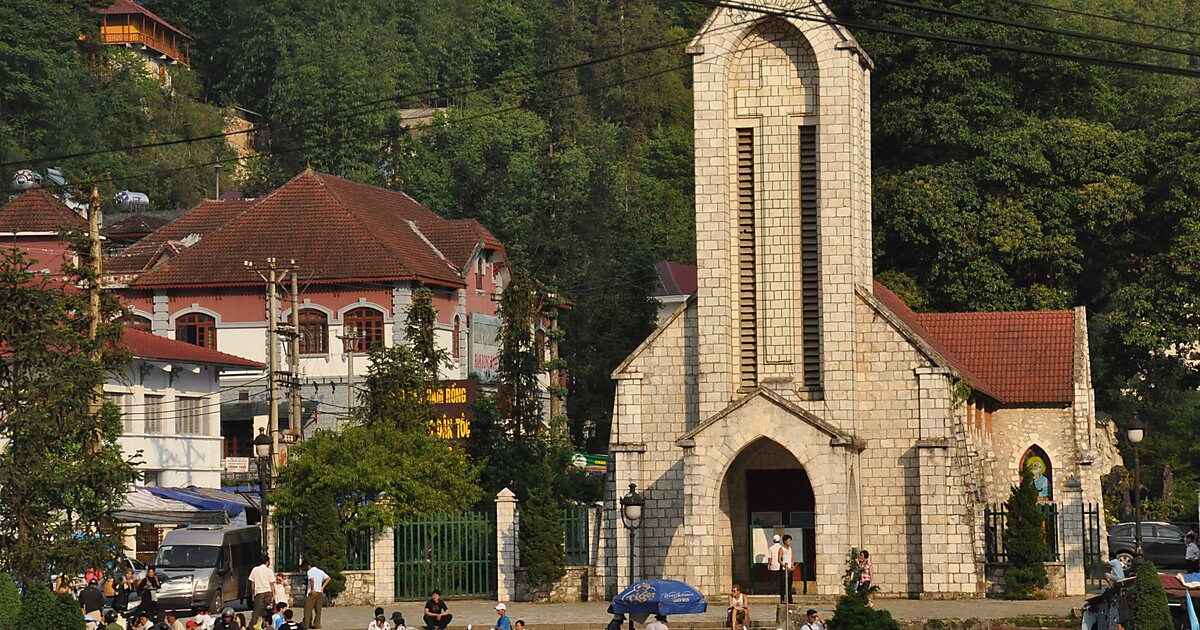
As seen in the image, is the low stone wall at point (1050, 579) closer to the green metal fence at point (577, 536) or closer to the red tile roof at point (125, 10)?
the green metal fence at point (577, 536)

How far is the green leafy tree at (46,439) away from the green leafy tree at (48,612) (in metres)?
4.77

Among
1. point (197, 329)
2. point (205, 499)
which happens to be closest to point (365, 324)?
point (197, 329)

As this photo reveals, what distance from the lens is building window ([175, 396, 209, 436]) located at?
60406mm

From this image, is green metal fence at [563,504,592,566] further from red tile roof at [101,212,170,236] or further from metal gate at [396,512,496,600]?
red tile roof at [101,212,170,236]

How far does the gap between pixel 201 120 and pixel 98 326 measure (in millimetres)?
86926

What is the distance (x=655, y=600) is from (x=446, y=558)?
39.5ft

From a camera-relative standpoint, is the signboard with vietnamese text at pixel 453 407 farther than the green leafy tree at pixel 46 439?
Yes

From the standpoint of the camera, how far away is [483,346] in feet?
258

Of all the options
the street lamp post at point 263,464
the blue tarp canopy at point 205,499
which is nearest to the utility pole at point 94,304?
the street lamp post at point 263,464

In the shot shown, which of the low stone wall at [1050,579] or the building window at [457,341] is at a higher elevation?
the building window at [457,341]

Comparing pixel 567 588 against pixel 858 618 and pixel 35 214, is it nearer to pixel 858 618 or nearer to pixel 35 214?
pixel 858 618

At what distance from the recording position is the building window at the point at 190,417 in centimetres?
6041

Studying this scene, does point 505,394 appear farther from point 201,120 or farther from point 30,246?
point 201,120

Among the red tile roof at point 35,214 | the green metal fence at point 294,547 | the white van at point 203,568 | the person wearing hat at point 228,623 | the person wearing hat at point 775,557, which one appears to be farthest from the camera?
the red tile roof at point 35,214
